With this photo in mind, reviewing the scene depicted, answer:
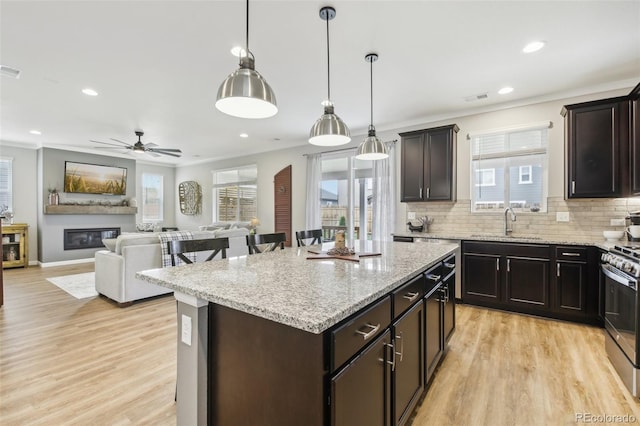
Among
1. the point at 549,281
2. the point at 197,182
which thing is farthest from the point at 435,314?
the point at 197,182

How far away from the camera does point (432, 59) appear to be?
305cm

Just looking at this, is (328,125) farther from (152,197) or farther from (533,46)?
(152,197)

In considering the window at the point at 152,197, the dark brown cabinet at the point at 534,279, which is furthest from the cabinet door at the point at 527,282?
the window at the point at 152,197

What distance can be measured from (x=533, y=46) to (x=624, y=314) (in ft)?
7.97

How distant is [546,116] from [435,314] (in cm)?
351

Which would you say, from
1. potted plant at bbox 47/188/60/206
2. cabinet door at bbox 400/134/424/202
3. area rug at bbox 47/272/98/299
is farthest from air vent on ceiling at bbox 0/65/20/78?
cabinet door at bbox 400/134/424/202

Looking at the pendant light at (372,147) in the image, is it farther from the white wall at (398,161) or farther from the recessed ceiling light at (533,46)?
the white wall at (398,161)

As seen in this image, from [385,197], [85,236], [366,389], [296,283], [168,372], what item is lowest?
[168,372]

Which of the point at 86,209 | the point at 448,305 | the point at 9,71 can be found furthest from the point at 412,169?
the point at 86,209

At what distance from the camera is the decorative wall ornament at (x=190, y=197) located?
29.2 ft

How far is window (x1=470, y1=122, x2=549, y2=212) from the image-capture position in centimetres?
407

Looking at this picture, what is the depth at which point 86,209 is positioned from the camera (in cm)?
723

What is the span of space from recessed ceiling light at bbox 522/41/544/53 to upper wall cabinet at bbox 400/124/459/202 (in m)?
1.56

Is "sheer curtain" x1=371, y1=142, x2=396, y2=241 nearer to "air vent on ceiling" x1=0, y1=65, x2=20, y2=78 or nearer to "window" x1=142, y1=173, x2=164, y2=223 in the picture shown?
"air vent on ceiling" x1=0, y1=65, x2=20, y2=78
